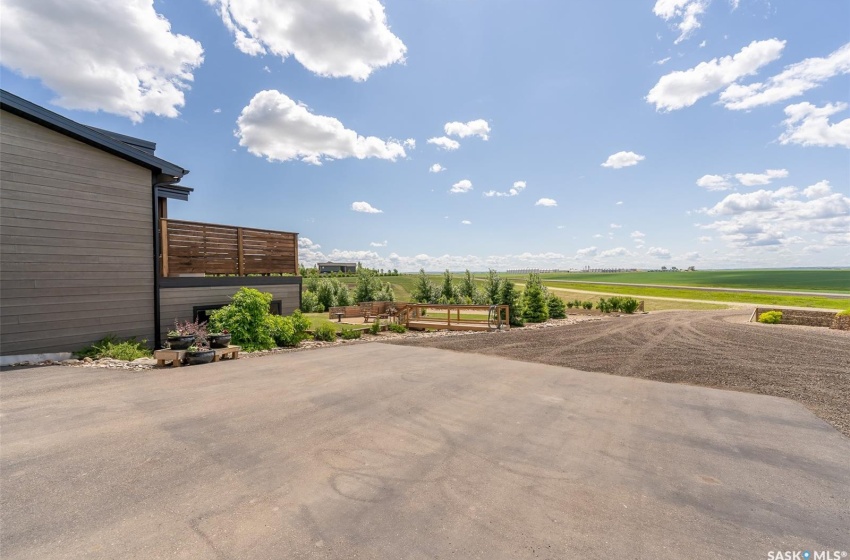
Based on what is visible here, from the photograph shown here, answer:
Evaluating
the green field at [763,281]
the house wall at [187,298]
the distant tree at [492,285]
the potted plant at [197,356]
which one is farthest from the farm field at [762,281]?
the potted plant at [197,356]

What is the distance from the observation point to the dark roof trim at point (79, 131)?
8.03 m

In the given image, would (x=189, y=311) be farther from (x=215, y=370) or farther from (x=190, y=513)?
(x=190, y=513)

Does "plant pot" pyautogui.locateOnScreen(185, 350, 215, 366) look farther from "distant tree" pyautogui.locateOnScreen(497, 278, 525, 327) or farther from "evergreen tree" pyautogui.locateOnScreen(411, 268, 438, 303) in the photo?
"evergreen tree" pyautogui.locateOnScreen(411, 268, 438, 303)

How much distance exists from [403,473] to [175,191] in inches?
652

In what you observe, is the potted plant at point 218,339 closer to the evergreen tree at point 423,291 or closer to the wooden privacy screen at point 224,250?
the wooden privacy screen at point 224,250

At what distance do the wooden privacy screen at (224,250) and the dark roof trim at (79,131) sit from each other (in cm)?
164

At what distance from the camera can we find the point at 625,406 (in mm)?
6293

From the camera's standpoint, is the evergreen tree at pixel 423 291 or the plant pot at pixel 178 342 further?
the evergreen tree at pixel 423 291

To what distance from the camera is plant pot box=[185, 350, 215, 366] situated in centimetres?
848

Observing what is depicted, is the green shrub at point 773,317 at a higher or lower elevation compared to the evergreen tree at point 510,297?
lower

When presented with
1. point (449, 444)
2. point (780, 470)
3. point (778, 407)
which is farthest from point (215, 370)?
point (778, 407)

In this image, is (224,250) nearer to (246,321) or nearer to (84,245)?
(246,321)

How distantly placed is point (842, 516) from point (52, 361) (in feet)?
44.8

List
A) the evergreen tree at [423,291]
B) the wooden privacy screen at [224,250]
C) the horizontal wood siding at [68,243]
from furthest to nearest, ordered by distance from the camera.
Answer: the evergreen tree at [423,291]
the wooden privacy screen at [224,250]
the horizontal wood siding at [68,243]
